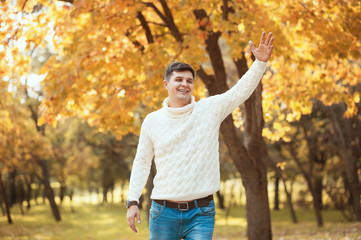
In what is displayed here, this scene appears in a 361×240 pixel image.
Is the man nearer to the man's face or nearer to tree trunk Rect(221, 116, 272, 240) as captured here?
the man's face

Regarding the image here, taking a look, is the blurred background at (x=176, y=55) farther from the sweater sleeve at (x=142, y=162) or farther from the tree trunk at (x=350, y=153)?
the tree trunk at (x=350, y=153)

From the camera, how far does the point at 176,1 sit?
8.22 m

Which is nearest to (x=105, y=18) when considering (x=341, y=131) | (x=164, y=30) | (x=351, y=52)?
(x=164, y=30)

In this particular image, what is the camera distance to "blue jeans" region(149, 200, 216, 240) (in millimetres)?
3236

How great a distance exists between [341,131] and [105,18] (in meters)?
14.2

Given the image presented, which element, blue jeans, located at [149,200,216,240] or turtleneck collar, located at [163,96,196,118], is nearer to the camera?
blue jeans, located at [149,200,216,240]

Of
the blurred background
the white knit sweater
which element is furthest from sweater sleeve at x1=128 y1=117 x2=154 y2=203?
the blurred background

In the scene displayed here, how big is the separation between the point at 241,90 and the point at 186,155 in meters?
0.67

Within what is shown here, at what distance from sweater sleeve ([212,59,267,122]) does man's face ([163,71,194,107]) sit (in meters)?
0.24

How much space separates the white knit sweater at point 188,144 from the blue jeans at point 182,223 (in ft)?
0.37

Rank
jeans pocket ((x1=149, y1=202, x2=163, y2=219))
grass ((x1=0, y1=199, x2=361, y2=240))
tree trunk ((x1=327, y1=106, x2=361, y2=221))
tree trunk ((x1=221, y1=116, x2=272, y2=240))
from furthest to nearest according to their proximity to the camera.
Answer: tree trunk ((x1=327, y1=106, x2=361, y2=221)) → grass ((x1=0, y1=199, x2=361, y2=240)) → tree trunk ((x1=221, y1=116, x2=272, y2=240)) → jeans pocket ((x1=149, y1=202, x2=163, y2=219))

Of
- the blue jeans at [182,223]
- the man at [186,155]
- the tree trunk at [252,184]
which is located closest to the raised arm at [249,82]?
the man at [186,155]

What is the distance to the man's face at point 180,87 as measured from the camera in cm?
340

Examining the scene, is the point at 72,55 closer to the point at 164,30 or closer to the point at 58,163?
the point at 164,30
